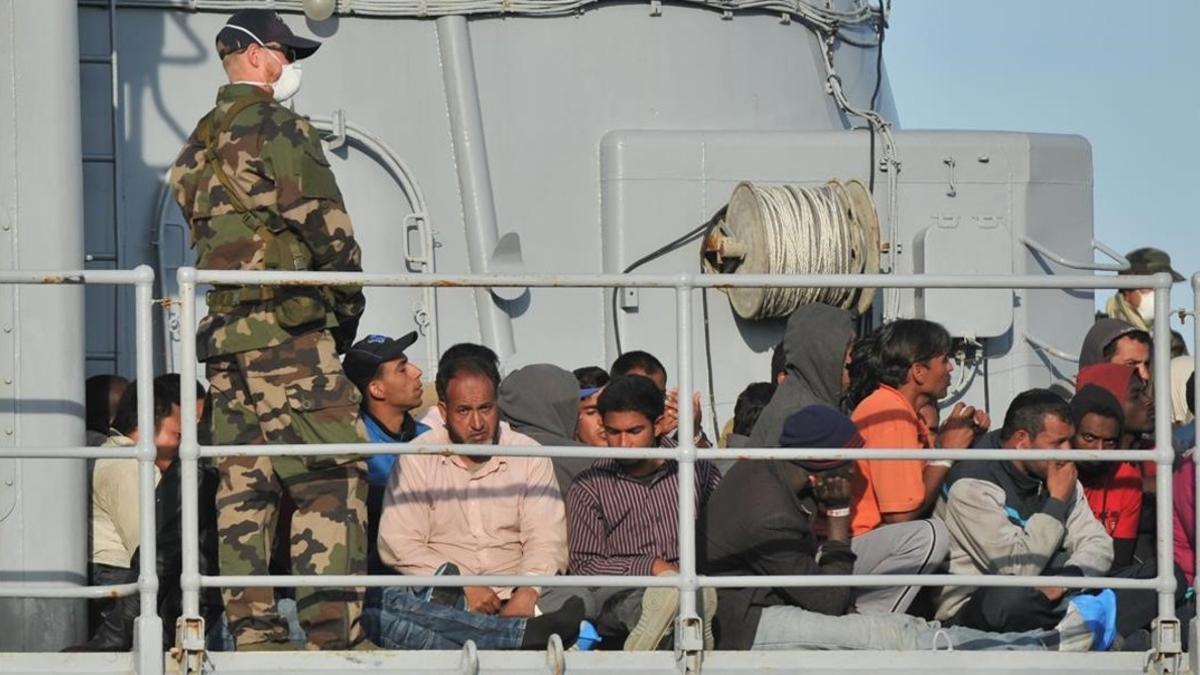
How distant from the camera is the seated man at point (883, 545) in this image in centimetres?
635

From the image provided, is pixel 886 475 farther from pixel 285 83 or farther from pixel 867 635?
pixel 285 83

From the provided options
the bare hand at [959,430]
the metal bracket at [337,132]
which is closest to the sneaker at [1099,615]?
the bare hand at [959,430]

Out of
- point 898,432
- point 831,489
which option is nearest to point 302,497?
point 831,489

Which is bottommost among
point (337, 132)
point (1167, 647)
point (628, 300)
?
point (1167, 647)

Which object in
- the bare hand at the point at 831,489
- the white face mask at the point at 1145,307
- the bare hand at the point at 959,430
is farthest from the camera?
the white face mask at the point at 1145,307

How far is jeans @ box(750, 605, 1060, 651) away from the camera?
6105 millimetres

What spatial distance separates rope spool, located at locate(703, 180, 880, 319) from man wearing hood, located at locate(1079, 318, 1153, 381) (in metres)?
0.92

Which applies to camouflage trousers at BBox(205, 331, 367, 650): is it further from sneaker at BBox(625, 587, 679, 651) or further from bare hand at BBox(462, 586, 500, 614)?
sneaker at BBox(625, 587, 679, 651)

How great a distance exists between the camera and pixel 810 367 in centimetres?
735

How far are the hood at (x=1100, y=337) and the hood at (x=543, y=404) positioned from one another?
2.12 metres

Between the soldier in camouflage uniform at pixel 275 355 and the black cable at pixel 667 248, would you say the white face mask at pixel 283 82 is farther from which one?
the black cable at pixel 667 248

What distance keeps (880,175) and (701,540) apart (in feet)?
9.98

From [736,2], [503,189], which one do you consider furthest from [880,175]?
[503,189]

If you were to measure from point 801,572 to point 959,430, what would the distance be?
1736mm
